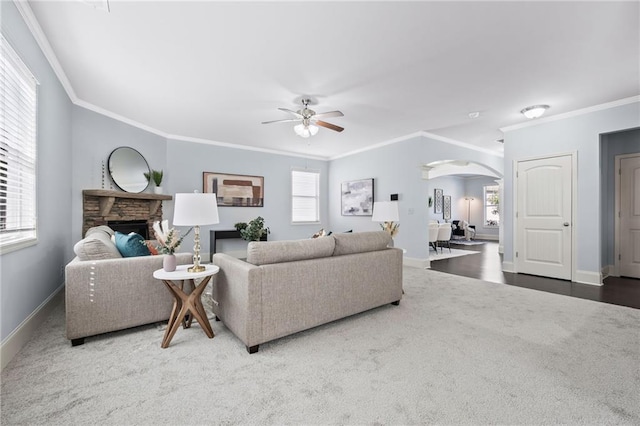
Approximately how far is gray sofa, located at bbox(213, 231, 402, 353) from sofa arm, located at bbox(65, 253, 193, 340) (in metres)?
0.53

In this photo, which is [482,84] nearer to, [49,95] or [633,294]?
[633,294]

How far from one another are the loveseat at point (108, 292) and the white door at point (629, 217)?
673cm

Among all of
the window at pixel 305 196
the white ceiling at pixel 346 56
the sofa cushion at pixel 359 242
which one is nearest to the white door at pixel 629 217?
the white ceiling at pixel 346 56

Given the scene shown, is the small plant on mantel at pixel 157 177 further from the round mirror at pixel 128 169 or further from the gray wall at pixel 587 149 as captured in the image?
the gray wall at pixel 587 149

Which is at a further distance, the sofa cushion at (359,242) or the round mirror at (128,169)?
the round mirror at (128,169)

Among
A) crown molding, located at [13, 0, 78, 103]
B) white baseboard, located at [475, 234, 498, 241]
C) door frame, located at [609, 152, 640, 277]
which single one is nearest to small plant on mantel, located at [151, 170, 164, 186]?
crown molding, located at [13, 0, 78, 103]

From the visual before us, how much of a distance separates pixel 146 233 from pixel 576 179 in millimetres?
6979

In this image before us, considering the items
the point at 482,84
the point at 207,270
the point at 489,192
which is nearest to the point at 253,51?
the point at 207,270

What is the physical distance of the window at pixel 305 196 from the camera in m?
7.28

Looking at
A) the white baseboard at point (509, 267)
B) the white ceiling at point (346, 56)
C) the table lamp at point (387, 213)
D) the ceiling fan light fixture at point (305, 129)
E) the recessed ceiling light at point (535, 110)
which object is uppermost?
the white ceiling at point (346, 56)

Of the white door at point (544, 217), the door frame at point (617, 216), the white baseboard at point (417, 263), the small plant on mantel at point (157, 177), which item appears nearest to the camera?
the white door at point (544, 217)

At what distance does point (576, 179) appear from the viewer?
168 inches

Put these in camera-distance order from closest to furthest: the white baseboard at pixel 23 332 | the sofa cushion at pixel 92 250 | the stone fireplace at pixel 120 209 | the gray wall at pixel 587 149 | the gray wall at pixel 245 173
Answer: the white baseboard at pixel 23 332 < the sofa cushion at pixel 92 250 < the gray wall at pixel 587 149 < the stone fireplace at pixel 120 209 < the gray wall at pixel 245 173

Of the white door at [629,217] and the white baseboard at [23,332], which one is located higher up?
the white door at [629,217]
